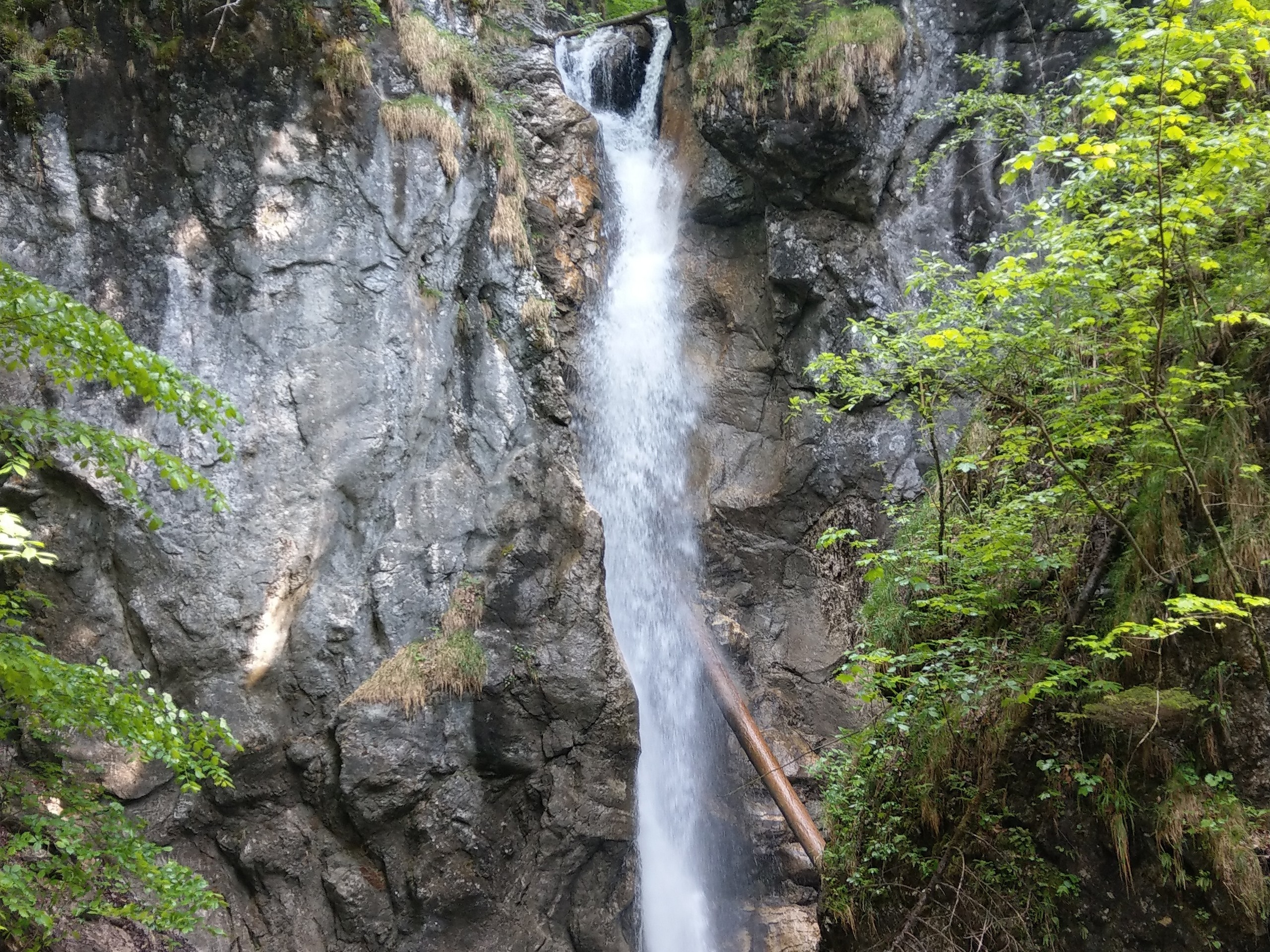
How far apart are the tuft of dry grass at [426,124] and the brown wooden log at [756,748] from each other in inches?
235

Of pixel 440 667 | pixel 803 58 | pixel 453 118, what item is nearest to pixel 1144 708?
pixel 440 667

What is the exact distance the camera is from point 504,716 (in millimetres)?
7766

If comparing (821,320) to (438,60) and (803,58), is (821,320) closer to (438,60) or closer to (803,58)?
(803,58)

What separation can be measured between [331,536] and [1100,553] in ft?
20.3

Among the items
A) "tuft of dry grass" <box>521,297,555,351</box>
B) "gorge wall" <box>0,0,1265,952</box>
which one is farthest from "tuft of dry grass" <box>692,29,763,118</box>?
"tuft of dry grass" <box>521,297,555,351</box>

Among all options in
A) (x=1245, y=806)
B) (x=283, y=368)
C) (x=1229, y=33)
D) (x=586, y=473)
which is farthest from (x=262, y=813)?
(x=1229, y=33)

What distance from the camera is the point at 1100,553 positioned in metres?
4.43

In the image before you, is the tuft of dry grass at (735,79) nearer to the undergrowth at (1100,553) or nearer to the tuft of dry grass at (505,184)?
the tuft of dry grass at (505,184)

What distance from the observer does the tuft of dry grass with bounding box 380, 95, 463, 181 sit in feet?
27.7

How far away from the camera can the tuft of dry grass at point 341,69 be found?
815cm

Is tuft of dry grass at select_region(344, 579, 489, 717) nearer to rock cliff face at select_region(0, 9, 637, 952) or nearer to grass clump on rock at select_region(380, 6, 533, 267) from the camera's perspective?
rock cliff face at select_region(0, 9, 637, 952)

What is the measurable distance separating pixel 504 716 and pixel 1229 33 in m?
7.21

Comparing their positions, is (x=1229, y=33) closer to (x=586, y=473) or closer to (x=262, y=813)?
(x=586, y=473)

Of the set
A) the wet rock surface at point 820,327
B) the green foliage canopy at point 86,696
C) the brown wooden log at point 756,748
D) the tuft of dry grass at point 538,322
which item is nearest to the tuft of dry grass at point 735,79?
the wet rock surface at point 820,327
